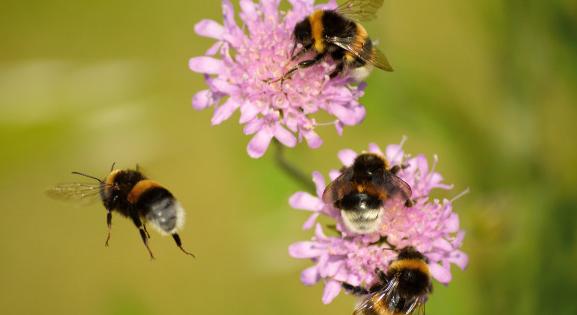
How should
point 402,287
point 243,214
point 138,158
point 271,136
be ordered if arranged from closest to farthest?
point 402,287, point 271,136, point 243,214, point 138,158

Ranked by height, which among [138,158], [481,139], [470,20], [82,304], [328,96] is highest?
[470,20]

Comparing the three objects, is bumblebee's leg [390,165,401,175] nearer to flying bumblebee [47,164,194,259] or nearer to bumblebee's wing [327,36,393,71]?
bumblebee's wing [327,36,393,71]

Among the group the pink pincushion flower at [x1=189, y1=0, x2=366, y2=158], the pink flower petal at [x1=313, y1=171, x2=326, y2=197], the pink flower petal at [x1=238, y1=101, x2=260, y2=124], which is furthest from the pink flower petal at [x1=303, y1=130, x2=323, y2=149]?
the pink flower petal at [x1=238, y1=101, x2=260, y2=124]

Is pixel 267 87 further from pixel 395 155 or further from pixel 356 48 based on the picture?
pixel 395 155

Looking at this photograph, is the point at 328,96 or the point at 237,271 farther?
the point at 237,271

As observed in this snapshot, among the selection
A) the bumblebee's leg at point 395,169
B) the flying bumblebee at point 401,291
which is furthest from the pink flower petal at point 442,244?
the bumblebee's leg at point 395,169

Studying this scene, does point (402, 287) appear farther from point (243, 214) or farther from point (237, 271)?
point (237, 271)

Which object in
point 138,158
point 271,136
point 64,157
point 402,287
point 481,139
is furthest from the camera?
point 64,157

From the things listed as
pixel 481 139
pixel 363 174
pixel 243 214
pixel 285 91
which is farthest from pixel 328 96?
pixel 243 214

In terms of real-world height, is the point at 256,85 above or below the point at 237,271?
above
